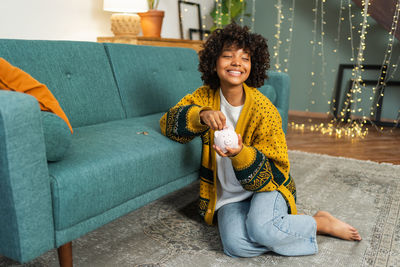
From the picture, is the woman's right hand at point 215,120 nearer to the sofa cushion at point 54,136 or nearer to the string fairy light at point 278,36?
the sofa cushion at point 54,136

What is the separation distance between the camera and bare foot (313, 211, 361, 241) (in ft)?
4.56

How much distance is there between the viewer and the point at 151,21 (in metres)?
3.22

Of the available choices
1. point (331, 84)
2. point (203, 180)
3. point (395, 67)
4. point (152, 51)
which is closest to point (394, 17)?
point (395, 67)

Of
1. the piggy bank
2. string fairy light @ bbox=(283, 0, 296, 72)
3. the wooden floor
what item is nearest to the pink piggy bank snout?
the piggy bank

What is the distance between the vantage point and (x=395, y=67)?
152 inches

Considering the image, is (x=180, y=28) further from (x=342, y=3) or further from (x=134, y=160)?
(x=134, y=160)

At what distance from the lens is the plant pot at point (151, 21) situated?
3201 mm

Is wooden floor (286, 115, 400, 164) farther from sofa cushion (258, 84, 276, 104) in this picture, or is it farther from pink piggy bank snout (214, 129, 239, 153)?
pink piggy bank snout (214, 129, 239, 153)

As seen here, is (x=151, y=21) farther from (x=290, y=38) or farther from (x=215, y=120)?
(x=215, y=120)

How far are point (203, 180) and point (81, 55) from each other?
85 cm

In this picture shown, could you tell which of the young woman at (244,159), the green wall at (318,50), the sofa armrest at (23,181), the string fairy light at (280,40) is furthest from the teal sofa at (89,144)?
the string fairy light at (280,40)

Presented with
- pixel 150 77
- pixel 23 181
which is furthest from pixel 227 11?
pixel 23 181

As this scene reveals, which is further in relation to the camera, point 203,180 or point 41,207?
point 203,180

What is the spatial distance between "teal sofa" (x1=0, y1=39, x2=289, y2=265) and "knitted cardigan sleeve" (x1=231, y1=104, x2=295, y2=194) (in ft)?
0.98
